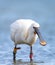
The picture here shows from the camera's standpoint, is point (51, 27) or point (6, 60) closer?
point (6, 60)

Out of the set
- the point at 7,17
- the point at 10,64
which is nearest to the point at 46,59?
the point at 10,64

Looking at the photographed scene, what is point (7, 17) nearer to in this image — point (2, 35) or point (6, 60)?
point (2, 35)

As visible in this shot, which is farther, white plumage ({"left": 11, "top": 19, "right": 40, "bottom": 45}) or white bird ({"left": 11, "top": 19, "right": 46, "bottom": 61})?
white plumage ({"left": 11, "top": 19, "right": 40, "bottom": 45})

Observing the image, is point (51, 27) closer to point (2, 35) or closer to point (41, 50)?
point (2, 35)

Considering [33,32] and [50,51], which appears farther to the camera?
[50,51]

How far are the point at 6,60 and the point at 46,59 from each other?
1265mm

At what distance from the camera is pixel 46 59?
1767cm

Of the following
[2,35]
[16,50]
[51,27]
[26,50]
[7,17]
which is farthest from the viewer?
[7,17]

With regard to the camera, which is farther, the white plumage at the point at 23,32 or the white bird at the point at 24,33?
the white plumage at the point at 23,32

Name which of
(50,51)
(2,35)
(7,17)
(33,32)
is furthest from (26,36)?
(7,17)

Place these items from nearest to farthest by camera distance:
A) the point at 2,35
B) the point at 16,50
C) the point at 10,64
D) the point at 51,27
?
the point at 10,64
the point at 16,50
the point at 2,35
the point at 51,27

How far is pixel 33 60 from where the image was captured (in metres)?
17.7

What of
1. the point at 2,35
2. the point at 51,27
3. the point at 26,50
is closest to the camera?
the point at 26,50

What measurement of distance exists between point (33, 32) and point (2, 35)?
22.8 feet
